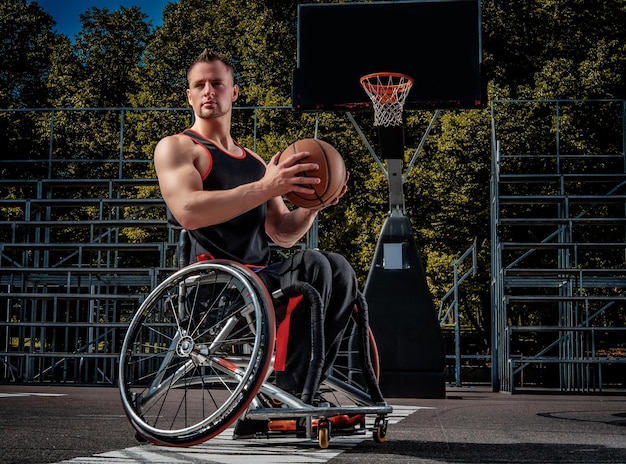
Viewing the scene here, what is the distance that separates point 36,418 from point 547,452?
2.55 m

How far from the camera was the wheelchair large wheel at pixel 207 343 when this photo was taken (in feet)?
9.74

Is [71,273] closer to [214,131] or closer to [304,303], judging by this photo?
[214,131]

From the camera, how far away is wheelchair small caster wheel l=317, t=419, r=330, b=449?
316cm

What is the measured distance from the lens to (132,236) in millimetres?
23609

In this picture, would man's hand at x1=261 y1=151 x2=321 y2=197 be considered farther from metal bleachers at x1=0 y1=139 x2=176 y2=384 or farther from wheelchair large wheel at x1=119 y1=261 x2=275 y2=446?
metal bleachers at x1=0 y1=139 x2=176 y2=384

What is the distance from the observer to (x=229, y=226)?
3.42 m

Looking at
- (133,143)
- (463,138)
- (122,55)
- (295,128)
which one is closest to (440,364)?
(463,138)

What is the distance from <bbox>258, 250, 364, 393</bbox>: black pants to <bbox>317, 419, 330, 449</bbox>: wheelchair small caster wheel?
0.45ft

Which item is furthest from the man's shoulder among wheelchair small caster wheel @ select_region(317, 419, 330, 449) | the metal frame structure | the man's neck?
the metal frame structure

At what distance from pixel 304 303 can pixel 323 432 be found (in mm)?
413

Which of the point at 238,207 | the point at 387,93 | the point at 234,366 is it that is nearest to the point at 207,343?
the point at 234,366

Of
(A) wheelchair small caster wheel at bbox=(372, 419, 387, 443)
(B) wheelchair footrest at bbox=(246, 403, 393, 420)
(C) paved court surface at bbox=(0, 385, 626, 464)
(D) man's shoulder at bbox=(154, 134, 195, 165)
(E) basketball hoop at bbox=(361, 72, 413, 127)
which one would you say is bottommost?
(C) paved court surface at bbox=(0, 385, 626, 464)

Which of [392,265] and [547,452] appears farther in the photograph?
[392,265]

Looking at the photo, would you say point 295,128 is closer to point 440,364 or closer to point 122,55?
point 122,55
